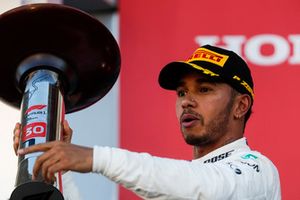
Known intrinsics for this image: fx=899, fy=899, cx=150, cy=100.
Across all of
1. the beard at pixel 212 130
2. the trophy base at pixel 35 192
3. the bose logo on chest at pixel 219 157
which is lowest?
the trophy base at pixel 35 192

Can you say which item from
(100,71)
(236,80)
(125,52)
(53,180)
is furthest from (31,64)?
(125,52)

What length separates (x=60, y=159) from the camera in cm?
159

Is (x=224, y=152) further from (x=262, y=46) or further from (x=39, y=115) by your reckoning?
(x=262, y=46)

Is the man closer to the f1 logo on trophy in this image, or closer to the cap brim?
the cap brim

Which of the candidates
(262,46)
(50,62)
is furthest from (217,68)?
(262,46)

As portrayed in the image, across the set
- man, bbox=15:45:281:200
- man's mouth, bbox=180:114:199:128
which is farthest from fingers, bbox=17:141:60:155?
man's mouth, bbox=180:114:199:128

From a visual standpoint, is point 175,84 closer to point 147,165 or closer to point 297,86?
point 147,165

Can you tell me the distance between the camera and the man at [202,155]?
1.62m

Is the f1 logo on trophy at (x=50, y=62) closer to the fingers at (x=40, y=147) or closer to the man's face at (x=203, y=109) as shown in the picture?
the fingers at (x=40, y=147)

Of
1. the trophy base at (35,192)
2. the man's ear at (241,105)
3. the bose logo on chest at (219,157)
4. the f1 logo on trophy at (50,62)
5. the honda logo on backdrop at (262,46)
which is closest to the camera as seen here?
the trophy base at (35,192)

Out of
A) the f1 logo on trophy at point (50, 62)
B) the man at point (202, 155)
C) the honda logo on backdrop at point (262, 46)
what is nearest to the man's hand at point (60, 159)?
the man at point (202, 155)

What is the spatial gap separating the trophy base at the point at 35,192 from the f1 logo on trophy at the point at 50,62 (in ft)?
0.48

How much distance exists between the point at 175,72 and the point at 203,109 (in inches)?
6.1

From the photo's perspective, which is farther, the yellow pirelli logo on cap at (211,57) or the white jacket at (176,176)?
the yellow pirelli logo on cap at (211,57)
